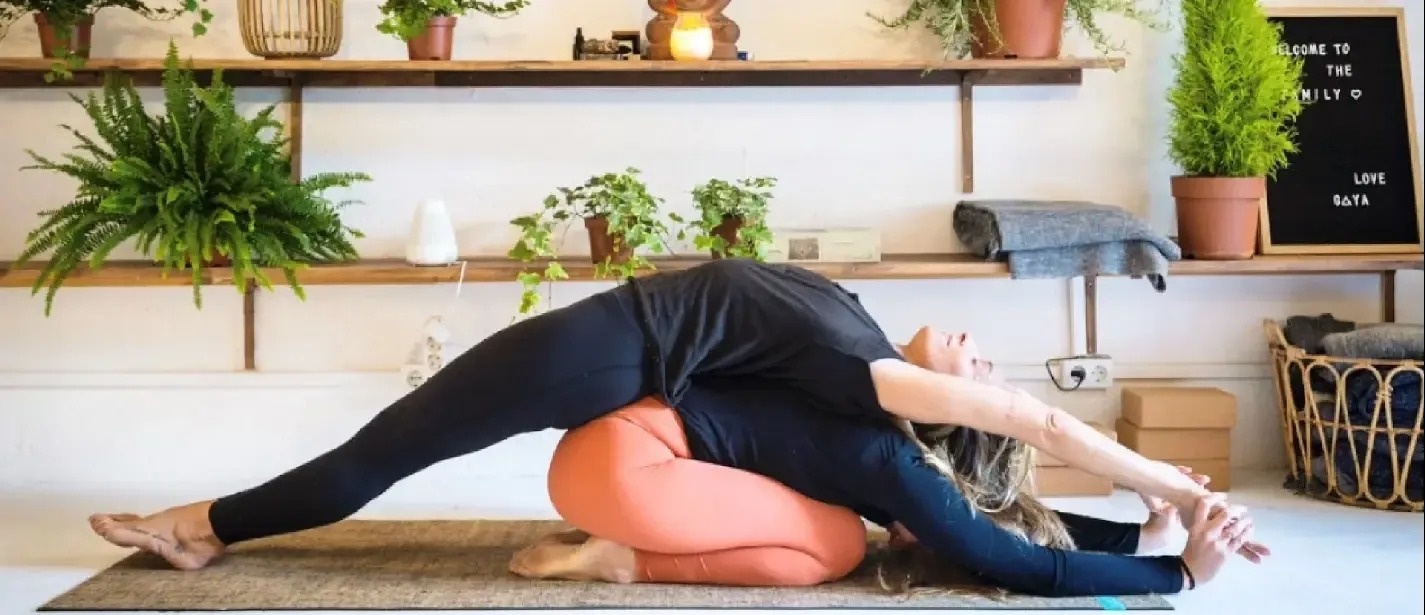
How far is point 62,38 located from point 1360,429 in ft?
10.0

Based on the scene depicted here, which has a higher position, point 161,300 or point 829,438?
point 161,300

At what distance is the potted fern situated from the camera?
3062 millimetres

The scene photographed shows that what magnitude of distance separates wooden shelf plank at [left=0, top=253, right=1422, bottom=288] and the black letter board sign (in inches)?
4.9

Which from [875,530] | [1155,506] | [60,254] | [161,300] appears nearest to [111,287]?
[161,300]

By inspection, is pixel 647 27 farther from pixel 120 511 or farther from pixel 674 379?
pixel 120 511

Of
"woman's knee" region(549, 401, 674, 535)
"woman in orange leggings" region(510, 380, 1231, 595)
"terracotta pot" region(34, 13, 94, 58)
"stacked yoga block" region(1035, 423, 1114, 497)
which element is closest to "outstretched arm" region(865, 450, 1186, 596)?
"woman in orange leggings" region(510, 380, 1231, 595)

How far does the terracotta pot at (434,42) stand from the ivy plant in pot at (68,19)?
1.63ft

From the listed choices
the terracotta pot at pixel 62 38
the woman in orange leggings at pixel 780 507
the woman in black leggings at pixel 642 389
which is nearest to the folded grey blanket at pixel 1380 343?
the woman in orange leggings at pixel 780 507

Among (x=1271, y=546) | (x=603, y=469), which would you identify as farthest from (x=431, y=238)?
(x=1271, y=546)

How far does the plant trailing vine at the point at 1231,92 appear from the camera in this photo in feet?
10.9

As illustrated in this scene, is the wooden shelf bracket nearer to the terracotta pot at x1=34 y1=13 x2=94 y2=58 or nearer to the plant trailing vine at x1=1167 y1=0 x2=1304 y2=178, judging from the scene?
the plant trailing vine at x1=1167 y1=0 x2=1304 y2=178

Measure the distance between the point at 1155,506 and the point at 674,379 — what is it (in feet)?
2.98

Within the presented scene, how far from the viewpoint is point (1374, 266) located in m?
3.40

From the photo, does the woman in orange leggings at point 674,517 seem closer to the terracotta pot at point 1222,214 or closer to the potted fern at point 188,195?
the potted fern at point 188,195
